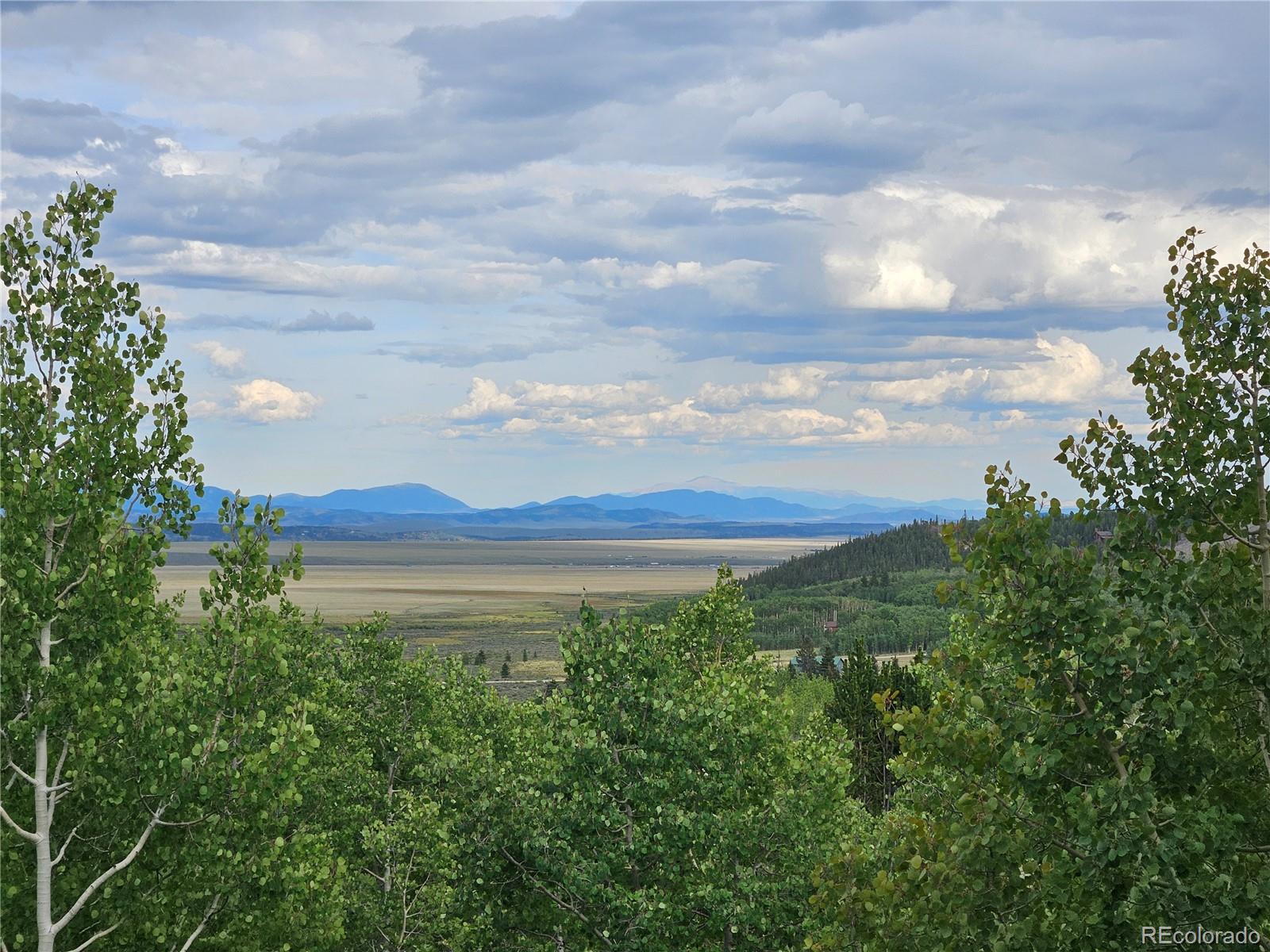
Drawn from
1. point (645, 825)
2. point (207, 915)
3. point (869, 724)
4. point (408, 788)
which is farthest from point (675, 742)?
point (869, 724)

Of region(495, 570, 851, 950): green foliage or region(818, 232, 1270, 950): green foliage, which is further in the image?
region(495, 570, 851, 950): green foliage

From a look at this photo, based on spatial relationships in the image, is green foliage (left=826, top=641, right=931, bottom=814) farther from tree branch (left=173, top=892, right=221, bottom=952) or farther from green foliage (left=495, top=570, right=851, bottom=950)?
tree branch (left=173, top=892, right=221, bottom=952)

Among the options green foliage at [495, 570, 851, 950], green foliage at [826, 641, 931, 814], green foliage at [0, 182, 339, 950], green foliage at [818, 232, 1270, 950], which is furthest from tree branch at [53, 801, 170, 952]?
green foliage at [826, 641, 931, 814]

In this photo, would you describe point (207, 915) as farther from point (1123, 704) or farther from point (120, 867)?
point (1123, 704)

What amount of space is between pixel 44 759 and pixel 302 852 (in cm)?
471

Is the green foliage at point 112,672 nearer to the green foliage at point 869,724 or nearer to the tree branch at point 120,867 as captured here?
the tree branch at point 120,867

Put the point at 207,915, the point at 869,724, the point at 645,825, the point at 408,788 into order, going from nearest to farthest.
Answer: the point at 207,915 < the point at 645,825 < the point at 408,788 < the point at 869,724

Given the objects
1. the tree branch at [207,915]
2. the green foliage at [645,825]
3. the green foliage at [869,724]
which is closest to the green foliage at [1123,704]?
the green foliage at [645,825]

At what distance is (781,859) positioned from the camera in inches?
771

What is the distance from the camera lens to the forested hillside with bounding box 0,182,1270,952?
10.4 meters

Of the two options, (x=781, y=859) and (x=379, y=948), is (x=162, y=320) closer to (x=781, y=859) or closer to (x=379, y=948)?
(x=781, y=859)

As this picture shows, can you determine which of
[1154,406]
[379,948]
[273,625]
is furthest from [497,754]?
[1154,406]

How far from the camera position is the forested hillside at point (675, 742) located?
34.2ft

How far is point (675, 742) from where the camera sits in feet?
59.6
